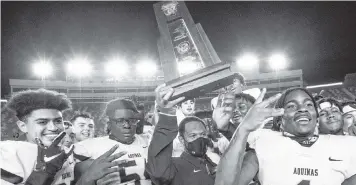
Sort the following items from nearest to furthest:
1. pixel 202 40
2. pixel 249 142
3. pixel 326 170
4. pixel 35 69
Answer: pixel 326 170, pixel 249 142, pixel 202 40, pixel 35 69

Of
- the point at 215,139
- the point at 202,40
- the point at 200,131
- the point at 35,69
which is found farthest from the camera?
the point at 35,69

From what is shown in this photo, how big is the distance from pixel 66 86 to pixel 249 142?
2315 centimetres

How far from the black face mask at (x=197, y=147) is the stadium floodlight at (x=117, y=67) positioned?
2032cm

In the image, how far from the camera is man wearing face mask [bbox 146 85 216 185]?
2.33 metres

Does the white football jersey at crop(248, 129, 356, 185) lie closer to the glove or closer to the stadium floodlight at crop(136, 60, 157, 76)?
the glove

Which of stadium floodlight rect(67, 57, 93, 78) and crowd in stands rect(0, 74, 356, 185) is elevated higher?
stadium floodlight rect(67, 57, 93, 78)

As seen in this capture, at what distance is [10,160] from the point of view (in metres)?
2.12

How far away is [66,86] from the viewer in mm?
23375

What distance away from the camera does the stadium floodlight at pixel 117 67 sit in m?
22.6

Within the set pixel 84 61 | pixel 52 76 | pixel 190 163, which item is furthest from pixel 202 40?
pixel 52 76

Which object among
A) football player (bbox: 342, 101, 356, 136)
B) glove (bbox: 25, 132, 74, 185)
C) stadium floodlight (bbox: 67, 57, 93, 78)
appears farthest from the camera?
stadium floodlight (bbox: 67, 57, 93, 78)

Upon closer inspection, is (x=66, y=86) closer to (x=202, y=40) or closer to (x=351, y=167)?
(x=202, y=40)

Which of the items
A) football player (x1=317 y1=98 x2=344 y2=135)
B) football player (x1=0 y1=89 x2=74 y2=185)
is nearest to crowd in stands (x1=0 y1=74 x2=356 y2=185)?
Result: football player (x1=0 y1=89 x2=74 y2=185)

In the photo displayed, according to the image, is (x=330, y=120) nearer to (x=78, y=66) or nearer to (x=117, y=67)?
(x=117, y=67)
